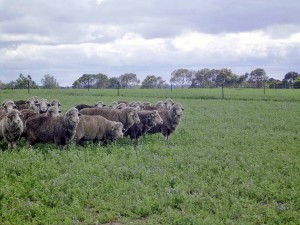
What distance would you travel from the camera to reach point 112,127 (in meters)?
15.1

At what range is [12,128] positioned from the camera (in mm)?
13508

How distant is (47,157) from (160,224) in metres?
5.34

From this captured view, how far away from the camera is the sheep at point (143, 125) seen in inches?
640

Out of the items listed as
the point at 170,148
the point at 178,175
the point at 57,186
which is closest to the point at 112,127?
the point at 170,148

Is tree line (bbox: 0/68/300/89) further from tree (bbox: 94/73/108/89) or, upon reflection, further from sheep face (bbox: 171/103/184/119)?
sheep face (bbox: 171/103/184/119)

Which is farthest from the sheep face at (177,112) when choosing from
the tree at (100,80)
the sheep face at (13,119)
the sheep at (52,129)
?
the tree at (100,80)

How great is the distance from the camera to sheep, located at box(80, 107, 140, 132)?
16.3 metres

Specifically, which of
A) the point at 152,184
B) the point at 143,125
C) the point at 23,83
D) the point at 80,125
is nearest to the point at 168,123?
the point at 143,125

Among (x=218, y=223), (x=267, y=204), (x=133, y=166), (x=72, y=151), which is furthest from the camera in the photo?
(x=72, y=151)

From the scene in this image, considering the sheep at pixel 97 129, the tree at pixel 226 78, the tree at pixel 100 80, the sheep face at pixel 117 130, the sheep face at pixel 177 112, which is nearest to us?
the sheep at pixel 97 129

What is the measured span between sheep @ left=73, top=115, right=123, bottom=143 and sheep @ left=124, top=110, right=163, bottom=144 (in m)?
1.16

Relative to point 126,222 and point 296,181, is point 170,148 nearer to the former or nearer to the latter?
point 296,181

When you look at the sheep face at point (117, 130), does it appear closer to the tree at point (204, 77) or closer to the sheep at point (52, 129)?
the sheep at point (52, 129)

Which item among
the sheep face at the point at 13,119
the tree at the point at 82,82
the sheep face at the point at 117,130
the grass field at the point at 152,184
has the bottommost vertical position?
the grass field at the point at 152,184
